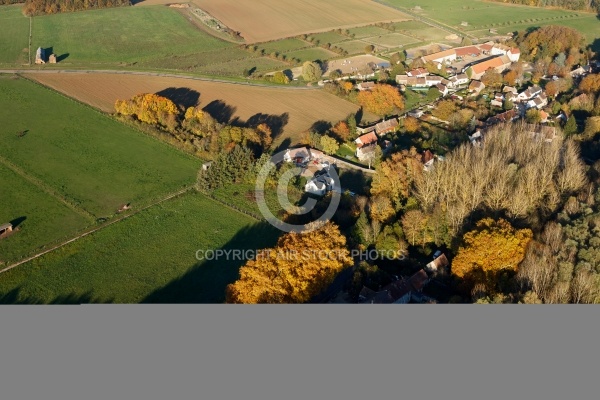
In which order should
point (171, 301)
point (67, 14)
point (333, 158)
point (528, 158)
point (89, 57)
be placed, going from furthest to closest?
point (67, 14) < point (89, 57) < point (333, 158) < point (528, 158) < point (171, 301)

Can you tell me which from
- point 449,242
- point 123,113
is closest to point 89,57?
point 123,113

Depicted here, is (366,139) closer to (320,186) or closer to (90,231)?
(320,186)

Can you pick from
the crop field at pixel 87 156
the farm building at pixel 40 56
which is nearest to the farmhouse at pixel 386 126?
the crop field at pixel 87 156

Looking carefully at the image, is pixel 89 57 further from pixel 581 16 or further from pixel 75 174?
pixel 581 16

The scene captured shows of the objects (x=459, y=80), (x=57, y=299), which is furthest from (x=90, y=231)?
(x=459, y=80)

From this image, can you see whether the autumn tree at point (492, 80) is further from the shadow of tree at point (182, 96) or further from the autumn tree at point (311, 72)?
the shadow of tree at point (182, 96)

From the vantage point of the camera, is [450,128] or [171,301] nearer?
[171,301]

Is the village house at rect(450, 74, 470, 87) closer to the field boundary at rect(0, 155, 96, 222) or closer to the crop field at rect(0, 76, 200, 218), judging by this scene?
the crop field at rect(0, 76, 200, 218)

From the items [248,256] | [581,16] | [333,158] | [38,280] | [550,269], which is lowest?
[38,280]
